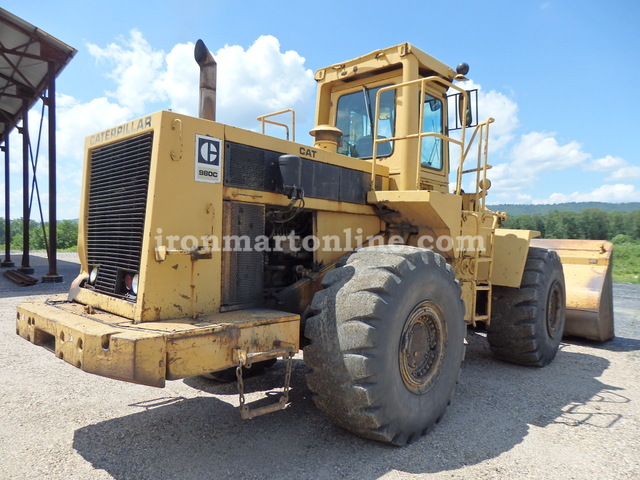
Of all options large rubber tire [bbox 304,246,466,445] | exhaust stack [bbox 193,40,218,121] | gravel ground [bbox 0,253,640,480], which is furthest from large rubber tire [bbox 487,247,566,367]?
exhaust stack [bbox 193,40,218,121]

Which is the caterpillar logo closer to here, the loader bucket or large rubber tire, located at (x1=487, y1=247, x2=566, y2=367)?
large rubber tire, located at (x1=487, y1=247, x2=566, y2=367)

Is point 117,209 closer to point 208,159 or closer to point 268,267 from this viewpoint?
point 208,159

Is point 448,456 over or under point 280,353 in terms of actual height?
under

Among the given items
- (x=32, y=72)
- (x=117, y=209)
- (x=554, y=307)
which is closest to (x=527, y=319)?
(x=554, y=307)

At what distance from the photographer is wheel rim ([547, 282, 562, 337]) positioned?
21.4ft

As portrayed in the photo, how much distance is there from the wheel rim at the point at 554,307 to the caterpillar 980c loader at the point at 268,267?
200 centimetres

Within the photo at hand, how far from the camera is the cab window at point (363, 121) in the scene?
548cm

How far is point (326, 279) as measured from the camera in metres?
3.77

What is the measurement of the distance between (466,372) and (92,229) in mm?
4486

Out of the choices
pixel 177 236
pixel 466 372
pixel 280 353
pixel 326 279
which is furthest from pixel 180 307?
pixel 466 372

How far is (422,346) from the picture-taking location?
159 inches

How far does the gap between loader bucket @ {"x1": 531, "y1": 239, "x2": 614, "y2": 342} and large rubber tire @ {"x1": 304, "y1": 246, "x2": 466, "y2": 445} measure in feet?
14.8

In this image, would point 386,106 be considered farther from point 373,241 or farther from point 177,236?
point 177,236

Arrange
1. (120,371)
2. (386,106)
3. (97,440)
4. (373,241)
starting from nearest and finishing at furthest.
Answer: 1. (120,371)
2. (97,440)
3. (373,241)
4. (386,106)
